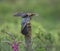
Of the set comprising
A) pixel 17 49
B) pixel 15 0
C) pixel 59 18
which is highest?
pixel 15 0

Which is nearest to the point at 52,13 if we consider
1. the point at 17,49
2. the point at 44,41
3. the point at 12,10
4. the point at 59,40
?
the point at 12,10

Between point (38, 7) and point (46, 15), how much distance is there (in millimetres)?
321

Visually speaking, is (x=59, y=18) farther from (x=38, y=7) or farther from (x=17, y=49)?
(x=17, y=49)

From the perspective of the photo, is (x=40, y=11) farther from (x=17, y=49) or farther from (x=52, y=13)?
(x=17, y=49)

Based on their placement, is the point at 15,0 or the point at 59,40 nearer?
the point at 59,40

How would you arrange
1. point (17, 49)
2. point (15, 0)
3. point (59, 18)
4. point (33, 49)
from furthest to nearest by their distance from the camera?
point (15, 0) → point (59, 18) → point (33, 49) → point (17, 49)

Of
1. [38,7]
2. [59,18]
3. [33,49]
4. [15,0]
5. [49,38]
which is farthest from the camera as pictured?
[15,0]

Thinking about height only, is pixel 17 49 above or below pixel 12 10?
below

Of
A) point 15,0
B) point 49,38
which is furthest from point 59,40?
point 15,0

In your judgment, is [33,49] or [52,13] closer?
[33,49]

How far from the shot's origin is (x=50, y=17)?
591 centimetres

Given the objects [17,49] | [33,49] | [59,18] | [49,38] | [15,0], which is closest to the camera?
[17,49]

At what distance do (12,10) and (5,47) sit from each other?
320cm

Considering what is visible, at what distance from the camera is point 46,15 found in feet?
19.6
